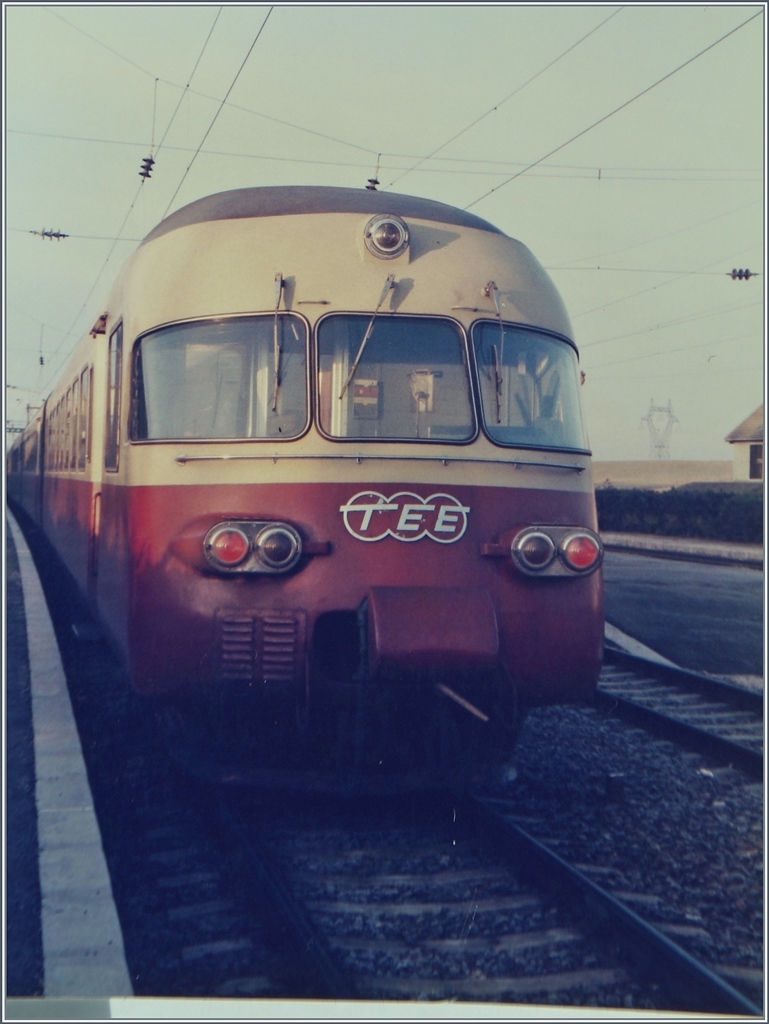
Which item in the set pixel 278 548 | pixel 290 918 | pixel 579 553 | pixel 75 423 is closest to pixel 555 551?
pixel 579 553

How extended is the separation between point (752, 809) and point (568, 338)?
253 centimetres

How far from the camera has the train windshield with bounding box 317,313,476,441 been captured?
15.2 ft

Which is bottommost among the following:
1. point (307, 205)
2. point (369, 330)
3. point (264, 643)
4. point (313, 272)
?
point (264, 643)

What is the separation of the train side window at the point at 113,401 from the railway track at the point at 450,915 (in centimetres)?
199

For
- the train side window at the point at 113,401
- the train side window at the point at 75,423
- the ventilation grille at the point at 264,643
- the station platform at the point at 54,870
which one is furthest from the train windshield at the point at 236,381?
the train side window at the point at 75,423

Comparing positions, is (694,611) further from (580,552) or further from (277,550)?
(277,550)

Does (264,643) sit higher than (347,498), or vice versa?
(347,498)

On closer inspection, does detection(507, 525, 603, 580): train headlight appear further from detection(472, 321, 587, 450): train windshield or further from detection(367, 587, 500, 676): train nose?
detection(472, 321, 587, 450): train windshield

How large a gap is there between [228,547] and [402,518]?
75 cm

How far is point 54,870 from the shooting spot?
12.5 ft

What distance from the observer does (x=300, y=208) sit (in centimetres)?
484

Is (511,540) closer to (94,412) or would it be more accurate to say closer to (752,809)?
(752,809)

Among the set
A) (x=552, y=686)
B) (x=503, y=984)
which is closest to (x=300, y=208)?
(x=552, y=686)

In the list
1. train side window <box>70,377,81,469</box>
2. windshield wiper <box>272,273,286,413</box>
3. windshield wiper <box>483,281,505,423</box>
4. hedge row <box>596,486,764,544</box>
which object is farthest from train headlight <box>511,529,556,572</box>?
hedge row <box>596,486,764,544</box>
